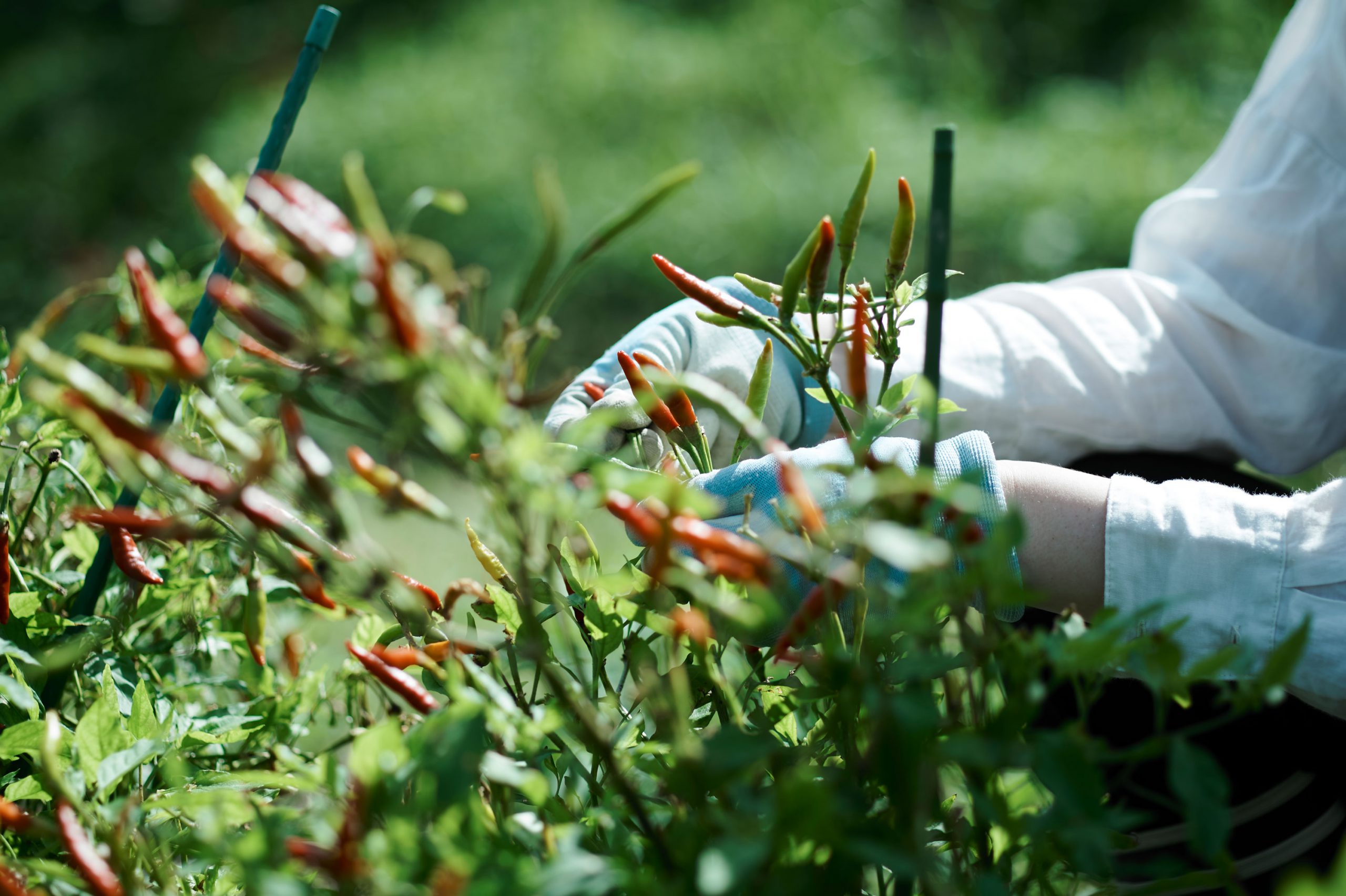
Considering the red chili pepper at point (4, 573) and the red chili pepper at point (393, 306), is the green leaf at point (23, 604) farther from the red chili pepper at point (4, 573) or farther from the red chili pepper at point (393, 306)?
the red chili pepper at point (393, 306)

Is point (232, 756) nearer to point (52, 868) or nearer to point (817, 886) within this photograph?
point (52, 868)

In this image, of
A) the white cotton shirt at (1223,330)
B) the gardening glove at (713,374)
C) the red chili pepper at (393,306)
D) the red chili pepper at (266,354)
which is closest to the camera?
the red chili pepper at (393,306)

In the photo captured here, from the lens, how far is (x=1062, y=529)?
26.2 inches

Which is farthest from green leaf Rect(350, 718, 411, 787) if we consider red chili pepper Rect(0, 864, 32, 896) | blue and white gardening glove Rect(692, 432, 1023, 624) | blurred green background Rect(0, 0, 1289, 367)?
blurred green background Rect(0, 0, 1289, 367)

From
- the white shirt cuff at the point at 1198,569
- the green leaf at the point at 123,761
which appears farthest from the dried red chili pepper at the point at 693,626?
the white shirt cuff at the point at 1198,569

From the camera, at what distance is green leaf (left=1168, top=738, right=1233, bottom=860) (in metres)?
0.33

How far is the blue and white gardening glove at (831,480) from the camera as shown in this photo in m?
0.56

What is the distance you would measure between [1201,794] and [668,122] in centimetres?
361

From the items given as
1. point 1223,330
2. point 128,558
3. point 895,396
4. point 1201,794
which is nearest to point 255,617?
point 128,558

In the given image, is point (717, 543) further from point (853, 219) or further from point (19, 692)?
point (19, 692)

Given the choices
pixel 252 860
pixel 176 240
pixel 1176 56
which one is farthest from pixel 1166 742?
pixel 1176 56

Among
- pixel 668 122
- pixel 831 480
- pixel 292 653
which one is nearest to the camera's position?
pixel 831 480

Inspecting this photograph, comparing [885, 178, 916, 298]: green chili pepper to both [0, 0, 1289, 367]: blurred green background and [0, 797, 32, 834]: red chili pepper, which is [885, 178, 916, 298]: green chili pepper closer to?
[0, 797, 32, 834]: red chili pepper

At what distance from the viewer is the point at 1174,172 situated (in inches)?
121
